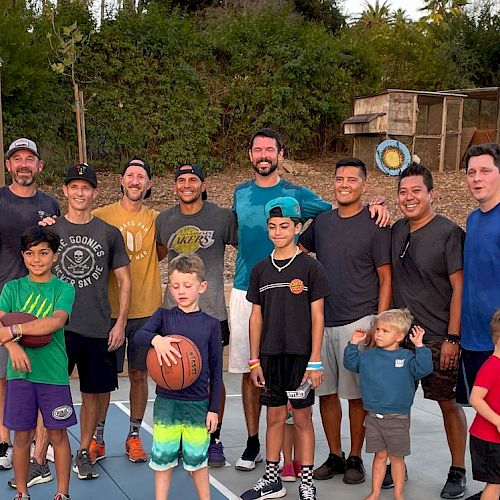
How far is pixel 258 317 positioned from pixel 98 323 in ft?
3.53

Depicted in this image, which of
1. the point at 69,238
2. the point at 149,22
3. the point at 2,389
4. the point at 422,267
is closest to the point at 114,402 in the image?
the point at 2,389

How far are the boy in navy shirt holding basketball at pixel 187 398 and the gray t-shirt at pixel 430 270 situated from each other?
134cm

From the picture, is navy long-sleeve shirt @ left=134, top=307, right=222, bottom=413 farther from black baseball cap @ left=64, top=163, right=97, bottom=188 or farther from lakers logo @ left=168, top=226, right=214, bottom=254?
black baseball cap @ left=64, top=163, right=97, bottom=188

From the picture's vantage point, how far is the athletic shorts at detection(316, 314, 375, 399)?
500cm

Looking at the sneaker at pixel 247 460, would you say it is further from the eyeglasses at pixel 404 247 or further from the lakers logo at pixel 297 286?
the eyeglasses at pixel 404 247

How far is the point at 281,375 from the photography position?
4789mm

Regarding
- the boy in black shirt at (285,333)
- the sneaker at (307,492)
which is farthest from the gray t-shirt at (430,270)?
the sneaker at (307,492)

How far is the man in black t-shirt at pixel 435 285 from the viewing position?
4.71 m

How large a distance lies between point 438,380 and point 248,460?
1462 mm

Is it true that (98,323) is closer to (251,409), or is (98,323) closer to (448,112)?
(251,409)

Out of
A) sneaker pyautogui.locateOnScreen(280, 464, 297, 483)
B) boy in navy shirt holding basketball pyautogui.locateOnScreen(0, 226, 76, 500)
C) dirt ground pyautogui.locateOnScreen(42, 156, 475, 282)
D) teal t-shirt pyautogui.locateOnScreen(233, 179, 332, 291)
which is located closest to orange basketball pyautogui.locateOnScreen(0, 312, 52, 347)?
boy in navy shirt holding basketball pyautogui.locateOnScreen(0, 226, 76, 500)

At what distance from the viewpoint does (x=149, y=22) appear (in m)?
17.6

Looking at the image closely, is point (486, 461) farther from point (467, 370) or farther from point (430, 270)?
point (430, 270)

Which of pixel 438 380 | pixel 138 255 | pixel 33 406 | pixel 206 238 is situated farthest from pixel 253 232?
pixel 33 406
